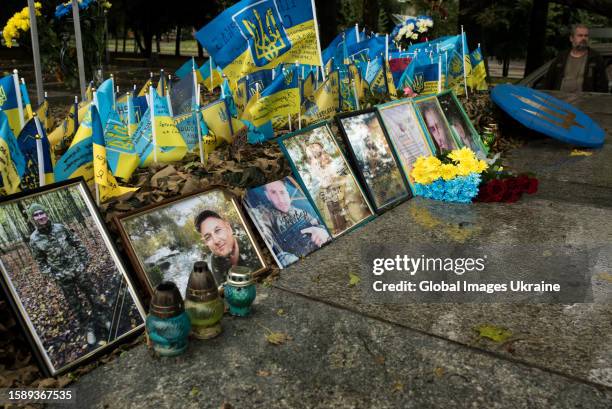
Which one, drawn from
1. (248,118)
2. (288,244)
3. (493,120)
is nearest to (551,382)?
(288,244)

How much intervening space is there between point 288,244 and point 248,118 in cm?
125

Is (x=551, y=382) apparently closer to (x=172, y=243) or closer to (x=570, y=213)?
(x=172, y=243)

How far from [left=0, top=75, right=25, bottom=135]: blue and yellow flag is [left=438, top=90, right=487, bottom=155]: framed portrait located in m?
4.47

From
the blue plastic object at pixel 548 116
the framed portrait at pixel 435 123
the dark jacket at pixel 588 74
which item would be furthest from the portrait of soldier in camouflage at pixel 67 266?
the dark jacket at pixel 588 74

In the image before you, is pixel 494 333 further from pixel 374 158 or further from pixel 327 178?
pixel 374 158

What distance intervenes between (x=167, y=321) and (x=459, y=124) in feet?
16.3

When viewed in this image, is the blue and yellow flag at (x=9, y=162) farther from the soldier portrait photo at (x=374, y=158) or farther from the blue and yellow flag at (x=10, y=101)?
the soldier portrait photo at (x=374, y=158)

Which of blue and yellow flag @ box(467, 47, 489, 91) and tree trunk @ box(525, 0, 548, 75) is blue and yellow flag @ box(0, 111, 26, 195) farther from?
tree trunk @ box(525, 0, 548, 75)

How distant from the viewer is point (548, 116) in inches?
291

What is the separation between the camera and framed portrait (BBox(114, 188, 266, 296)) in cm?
314

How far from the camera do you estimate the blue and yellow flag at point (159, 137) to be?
390 cm

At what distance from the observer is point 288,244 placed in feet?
13.0

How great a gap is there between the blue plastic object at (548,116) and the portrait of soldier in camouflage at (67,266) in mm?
5965

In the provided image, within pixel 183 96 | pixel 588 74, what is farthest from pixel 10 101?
pixel 588 74
